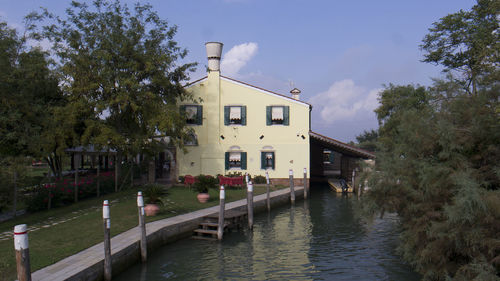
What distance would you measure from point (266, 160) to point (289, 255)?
13903mm

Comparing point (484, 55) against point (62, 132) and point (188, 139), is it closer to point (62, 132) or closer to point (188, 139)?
point (188, 139)

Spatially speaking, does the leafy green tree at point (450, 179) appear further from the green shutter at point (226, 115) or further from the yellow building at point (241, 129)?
the green shutter at point (226, 115)

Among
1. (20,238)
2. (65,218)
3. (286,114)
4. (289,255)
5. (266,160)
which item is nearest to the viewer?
(20,238)

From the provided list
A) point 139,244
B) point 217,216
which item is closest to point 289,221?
point 217,216

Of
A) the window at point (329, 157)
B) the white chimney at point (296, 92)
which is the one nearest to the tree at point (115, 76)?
the white chimney at point (296, 92)

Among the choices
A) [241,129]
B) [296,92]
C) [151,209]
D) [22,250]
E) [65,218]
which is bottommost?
[65,218]

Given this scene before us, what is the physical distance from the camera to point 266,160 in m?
26.1

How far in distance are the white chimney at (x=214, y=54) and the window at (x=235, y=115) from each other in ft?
8.73

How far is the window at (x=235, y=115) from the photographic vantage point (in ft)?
84.8

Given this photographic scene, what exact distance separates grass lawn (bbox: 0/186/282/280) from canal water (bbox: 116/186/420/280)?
153 cm

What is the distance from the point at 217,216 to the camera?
48.5ft

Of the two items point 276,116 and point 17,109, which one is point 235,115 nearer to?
point 276,116

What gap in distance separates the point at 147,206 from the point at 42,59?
8214 mm

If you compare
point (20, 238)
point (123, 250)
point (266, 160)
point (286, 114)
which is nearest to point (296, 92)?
point (286, 114)
